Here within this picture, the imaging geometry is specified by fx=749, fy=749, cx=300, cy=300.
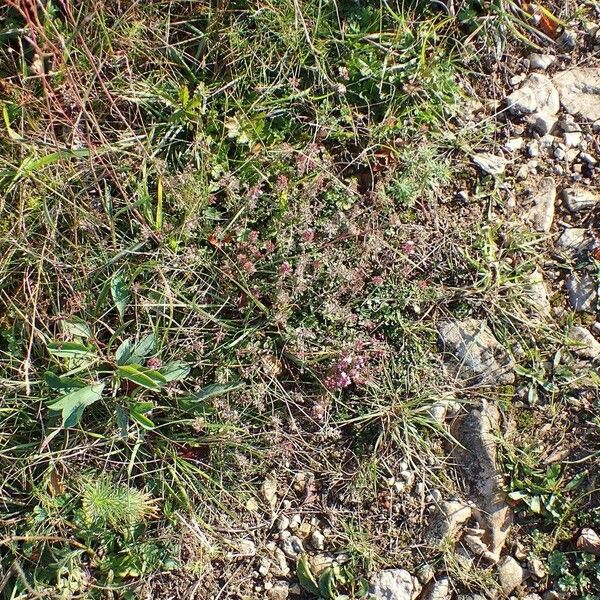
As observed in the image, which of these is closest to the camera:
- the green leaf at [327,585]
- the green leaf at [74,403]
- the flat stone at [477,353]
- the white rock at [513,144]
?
the green leaf at [74,403]

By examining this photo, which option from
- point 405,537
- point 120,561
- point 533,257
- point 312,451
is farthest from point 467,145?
point 120,561

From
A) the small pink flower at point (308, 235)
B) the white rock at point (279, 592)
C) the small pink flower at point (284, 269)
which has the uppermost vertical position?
the small pink flower at point (308, 235)

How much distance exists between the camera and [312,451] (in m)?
3.28

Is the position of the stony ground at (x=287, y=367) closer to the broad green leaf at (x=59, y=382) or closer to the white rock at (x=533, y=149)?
the broad green leaf at (x=59, y=382)

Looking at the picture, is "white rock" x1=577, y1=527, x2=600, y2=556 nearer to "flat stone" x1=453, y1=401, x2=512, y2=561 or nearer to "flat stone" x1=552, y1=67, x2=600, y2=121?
"flat stone" x1=453, y1=401, x2=512, y2=561

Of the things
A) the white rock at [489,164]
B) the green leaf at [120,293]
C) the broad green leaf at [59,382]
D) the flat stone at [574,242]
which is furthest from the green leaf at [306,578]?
the white rock at [489,164]

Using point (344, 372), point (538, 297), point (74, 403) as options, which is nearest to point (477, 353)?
point (538, 297)

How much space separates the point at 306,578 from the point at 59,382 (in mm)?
1310

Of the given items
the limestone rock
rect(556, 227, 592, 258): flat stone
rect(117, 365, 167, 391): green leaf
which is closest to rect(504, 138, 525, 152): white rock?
rect(556, 227, 592, 258): flat stone

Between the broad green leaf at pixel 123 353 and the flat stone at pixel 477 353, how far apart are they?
138cm

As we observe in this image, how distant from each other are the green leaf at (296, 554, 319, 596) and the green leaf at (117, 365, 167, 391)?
3.18ft

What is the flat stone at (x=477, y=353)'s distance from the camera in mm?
3363

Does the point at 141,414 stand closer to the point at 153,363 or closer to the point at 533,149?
the point at 153,363

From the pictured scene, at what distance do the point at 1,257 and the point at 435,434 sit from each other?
6.67ft
